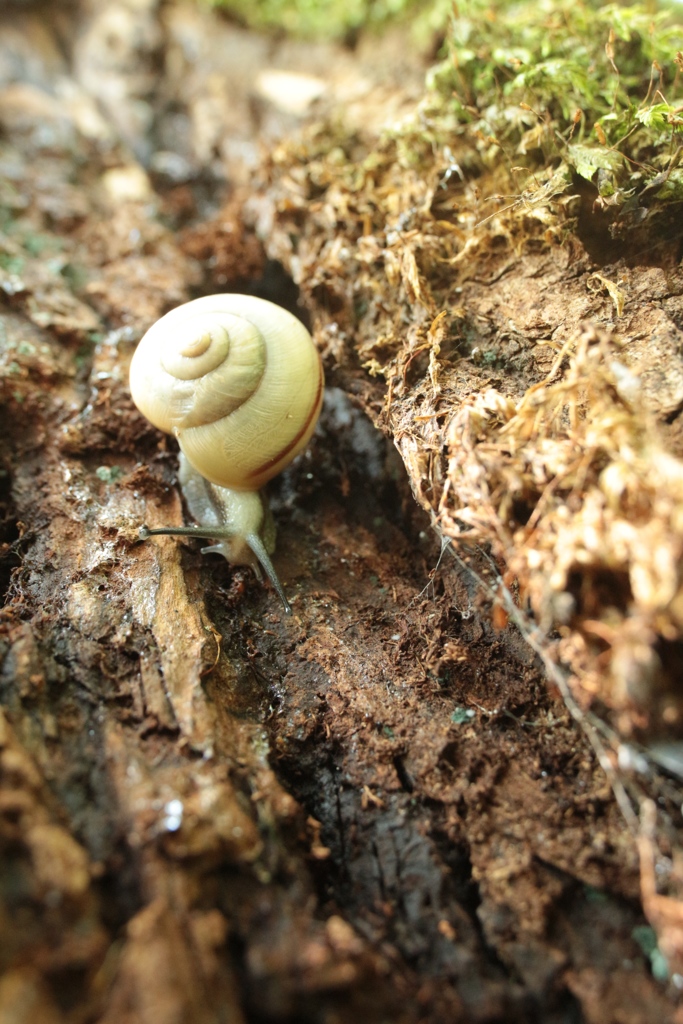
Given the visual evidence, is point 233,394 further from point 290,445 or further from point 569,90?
point 569,90

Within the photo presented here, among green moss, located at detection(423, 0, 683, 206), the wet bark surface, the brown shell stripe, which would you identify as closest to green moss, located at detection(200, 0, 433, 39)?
the wet bark surface

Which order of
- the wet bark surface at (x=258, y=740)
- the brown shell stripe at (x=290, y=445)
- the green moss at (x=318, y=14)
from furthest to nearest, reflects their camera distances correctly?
the green moss at (x=318, y=14) → the brown shell stripe at (x=290, y=445) → the wet bark surface at (x=258, y=740)

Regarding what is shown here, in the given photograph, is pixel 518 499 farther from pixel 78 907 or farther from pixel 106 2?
pixel 106 2

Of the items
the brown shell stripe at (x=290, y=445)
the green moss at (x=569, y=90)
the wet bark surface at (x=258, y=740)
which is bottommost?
the wet bark surface at (x=258, y=740)

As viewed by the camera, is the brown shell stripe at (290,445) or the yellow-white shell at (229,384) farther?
the brown shell stripe at (290,445)

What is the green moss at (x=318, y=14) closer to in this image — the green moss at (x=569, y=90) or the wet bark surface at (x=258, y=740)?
the wet bark surface at (x=258, y=740)

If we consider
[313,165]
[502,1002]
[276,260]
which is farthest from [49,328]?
[502,1002]

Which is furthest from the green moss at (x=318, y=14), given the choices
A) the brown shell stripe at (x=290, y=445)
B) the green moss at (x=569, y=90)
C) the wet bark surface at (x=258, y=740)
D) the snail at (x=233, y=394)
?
the brown shell stripe at (x=290, y=445)
